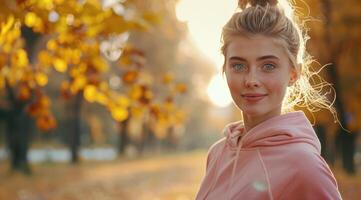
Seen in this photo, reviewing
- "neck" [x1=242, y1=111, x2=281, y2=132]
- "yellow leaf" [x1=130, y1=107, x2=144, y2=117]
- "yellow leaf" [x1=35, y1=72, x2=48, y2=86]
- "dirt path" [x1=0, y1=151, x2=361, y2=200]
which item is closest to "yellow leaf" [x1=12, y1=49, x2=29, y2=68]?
"yellow leaf" [x1=35, y1=72, x2=48, y2=86]

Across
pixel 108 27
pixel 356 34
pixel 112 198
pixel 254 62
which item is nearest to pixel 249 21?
pixel 254 62

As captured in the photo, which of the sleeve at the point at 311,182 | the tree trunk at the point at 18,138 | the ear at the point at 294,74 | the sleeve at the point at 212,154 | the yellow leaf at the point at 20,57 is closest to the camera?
the sleeve at the point at 311,182

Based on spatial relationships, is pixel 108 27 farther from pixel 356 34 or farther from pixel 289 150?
pixel 356 34

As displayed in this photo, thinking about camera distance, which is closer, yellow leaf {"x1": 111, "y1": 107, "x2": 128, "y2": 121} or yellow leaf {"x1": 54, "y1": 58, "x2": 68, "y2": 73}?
yellow leaf {"x1": 54, "y1": 58, "x2": 68, "y2": 73}

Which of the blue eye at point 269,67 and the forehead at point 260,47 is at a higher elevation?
the forehead at point 260,47

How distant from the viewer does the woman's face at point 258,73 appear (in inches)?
98.2

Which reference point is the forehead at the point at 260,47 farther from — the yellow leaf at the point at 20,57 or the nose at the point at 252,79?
the yellow leaf at the point at 20,57

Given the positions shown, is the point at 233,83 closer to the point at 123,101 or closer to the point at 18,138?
the point at 123,101

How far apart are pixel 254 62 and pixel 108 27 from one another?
3.04 metres

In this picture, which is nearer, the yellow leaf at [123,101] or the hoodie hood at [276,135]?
the hoodie hood at [276,135]

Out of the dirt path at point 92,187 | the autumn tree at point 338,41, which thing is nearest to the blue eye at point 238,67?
the dirt path at point 92,187

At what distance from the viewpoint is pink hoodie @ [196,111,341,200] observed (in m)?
2.22

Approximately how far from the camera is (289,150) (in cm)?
232

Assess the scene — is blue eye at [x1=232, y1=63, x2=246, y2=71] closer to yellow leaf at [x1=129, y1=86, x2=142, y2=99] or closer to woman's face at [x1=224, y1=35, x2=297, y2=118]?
woman's face at [x1=224, y1=35, x2=297, y2=118]
